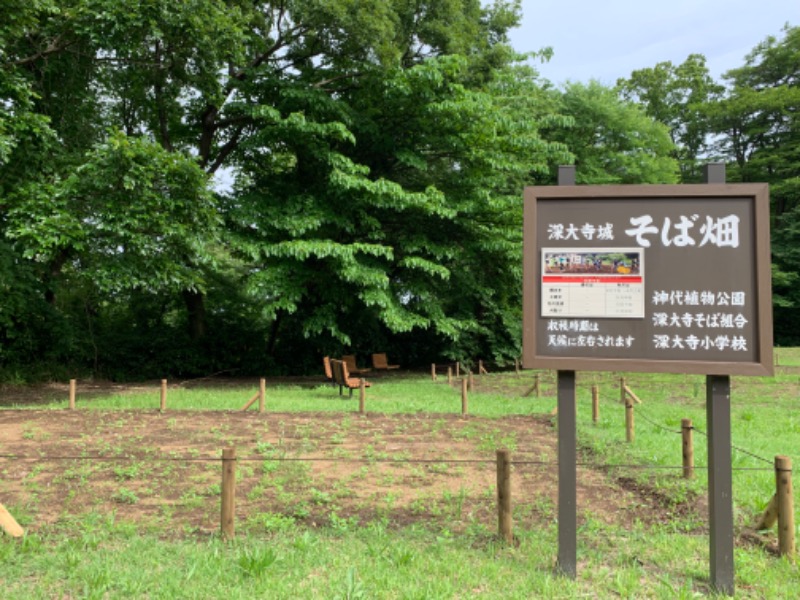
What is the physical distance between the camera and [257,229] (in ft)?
56.5

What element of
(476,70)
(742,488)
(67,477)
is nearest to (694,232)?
(742,488)

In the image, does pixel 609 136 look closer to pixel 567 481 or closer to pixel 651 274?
pixel 651 274

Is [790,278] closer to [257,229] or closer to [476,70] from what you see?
[476,70]

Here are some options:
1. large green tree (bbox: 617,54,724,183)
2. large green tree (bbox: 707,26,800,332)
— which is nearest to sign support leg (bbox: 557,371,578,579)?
large green tree (bbox: 707,26,800,332)

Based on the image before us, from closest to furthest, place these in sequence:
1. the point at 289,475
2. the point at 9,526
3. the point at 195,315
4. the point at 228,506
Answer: the point at 9,526, the point at 228,506, the point at 289,475, the point at 195,315

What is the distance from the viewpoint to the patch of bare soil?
546cm

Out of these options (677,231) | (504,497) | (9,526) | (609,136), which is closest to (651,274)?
(677,231)

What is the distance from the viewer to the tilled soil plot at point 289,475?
5441 mm

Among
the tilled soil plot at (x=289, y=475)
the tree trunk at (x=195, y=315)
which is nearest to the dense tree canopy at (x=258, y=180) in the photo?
the tree trunk at (x=195, y=315)

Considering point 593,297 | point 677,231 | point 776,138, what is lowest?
point 593,297

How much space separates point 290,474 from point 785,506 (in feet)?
16.0

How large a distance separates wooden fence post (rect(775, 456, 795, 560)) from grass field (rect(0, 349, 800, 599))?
132mm

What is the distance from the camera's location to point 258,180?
20.2 meters

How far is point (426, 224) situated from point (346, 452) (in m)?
13.6
